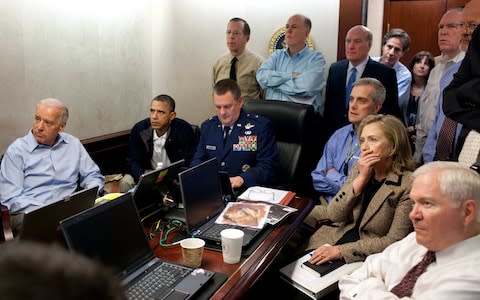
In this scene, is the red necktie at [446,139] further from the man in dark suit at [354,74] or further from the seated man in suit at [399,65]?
the seated man in suit at [399,65]

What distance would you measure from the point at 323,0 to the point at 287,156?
1.77 meters

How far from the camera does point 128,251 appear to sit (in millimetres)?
1438

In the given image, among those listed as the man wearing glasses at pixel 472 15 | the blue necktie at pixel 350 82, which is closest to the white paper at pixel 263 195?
the man wearing glasses at pixel 472 15

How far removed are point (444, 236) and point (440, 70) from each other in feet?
6.23

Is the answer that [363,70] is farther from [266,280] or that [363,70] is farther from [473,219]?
[473,219]

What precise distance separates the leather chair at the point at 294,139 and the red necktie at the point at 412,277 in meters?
1.30

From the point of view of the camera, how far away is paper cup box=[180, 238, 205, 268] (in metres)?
1.51

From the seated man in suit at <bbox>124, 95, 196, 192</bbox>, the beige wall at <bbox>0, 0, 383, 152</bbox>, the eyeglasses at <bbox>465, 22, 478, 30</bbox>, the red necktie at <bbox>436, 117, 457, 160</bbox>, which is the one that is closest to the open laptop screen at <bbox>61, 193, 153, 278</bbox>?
the red necktie at <bbox>436, 117, 457, 160</bbox>

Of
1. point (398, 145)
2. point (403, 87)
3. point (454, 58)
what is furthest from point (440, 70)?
point (398, 145)

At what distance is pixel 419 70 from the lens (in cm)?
356

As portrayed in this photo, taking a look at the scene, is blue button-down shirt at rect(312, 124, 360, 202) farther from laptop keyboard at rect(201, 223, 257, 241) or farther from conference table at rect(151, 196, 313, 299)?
laptop keyboard at rect(201, 223, 257, 241)

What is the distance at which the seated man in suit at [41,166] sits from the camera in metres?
2.45

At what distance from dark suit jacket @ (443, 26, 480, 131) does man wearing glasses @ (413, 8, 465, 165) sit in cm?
83

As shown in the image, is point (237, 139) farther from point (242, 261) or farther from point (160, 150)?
point (242, 261)
